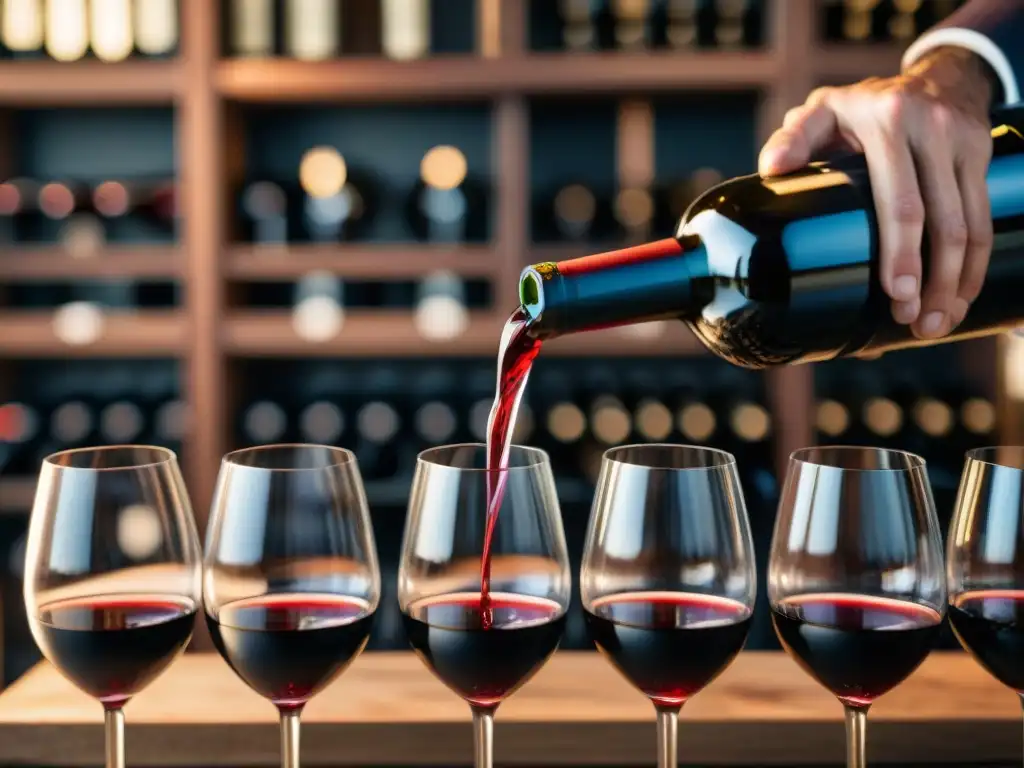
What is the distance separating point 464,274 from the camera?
2.24 metres

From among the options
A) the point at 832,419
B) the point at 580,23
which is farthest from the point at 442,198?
the point at 832,419

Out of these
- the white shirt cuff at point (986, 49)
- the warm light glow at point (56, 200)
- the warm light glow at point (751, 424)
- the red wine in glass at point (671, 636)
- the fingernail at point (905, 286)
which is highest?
the warm light glow at point (56, 200)

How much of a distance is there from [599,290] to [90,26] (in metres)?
1.94

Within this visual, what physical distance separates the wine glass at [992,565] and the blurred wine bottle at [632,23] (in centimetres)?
172

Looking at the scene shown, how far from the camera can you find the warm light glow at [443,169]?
241cm

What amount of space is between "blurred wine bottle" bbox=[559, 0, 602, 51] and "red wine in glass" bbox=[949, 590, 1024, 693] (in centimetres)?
180

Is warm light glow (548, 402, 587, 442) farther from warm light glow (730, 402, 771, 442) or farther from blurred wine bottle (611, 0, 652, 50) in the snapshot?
blurred wine bottle (611, 0, 652, 50)

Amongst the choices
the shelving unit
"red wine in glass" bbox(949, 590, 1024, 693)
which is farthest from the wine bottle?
A: the shelving unit

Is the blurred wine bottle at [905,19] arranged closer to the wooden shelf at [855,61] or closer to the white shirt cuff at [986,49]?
the wooden shelf at [855,61]

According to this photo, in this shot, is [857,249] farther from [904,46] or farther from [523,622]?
[904,46]

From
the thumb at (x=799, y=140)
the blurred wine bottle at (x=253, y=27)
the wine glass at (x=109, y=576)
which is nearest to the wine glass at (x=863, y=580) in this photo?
the thumb at (x=799, y=140)

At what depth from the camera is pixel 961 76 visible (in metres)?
0.89

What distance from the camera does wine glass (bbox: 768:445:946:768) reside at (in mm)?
662

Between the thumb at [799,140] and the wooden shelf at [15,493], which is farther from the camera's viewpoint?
the wooden shelf at [15,493]
